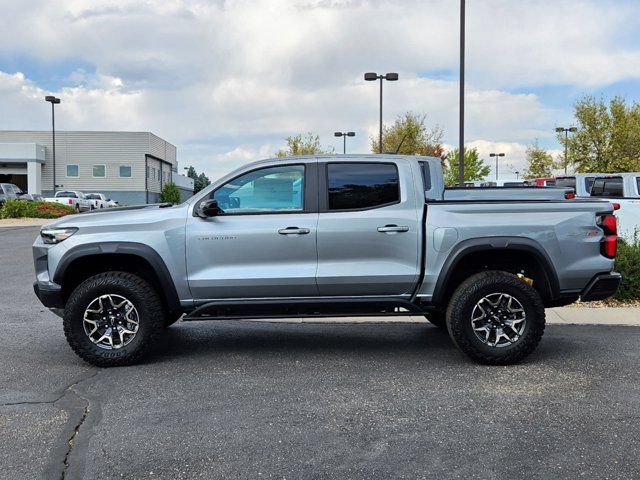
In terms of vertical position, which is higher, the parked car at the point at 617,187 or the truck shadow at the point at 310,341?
the parked car at the point at 617,187

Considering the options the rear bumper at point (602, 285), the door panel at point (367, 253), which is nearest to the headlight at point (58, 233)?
the door panel at point (367, 253)

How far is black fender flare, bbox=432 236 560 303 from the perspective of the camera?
5.80 metres

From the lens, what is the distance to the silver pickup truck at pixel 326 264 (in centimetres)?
581

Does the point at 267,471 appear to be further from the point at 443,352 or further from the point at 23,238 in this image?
the point at 23,238

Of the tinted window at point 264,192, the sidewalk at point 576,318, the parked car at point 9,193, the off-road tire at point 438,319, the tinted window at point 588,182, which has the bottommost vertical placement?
the sidewalk at point 576,318

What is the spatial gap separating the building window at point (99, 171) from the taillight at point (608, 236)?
55.5m

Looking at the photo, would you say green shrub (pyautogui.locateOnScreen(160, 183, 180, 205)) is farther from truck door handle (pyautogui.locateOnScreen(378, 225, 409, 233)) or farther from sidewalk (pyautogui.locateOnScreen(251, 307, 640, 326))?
truck door handle (pyautogui.locateOnScreen(378, 225, 409, 233))

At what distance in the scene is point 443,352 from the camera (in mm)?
6480

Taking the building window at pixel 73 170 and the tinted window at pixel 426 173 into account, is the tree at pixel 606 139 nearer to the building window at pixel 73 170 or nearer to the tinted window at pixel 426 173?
the tinted window at pixel 426 173

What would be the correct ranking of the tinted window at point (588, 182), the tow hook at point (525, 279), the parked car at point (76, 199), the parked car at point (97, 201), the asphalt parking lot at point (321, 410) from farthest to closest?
the parked car at point (97, 201) < the parked car at point (76, 199) < the tinted window at point (588, 182) < the tow hook at point (525, 279) < the asphalt parking lot at point (321, 410)

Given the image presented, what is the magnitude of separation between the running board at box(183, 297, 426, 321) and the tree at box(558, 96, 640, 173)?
118 feet

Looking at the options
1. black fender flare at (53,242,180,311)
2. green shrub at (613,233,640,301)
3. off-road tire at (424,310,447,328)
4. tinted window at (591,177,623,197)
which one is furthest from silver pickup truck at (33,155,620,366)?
tinted window at (591,177,623,197)

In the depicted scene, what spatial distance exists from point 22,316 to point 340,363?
4.70 metres

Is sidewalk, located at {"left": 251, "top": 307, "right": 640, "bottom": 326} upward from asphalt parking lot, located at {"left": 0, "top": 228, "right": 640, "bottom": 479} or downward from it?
upward
